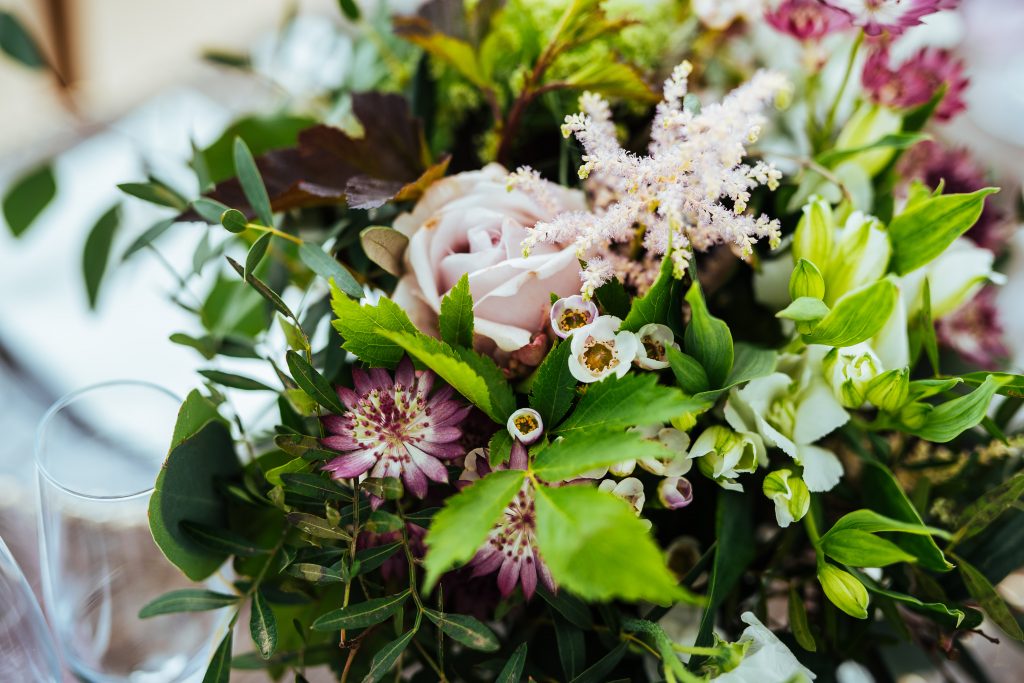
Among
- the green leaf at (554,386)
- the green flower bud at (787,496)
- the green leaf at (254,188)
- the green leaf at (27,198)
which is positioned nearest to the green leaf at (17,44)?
the green leaf at (27,198)

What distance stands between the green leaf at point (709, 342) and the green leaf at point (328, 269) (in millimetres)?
166

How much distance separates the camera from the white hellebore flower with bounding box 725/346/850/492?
1.19 feet

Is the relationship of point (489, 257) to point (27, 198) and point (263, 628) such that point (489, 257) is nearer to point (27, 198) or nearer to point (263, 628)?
point (263, 628)

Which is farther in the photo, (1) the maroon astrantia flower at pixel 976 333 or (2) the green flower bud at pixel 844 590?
(1) the maroon astrantia flower at pixel 976 333

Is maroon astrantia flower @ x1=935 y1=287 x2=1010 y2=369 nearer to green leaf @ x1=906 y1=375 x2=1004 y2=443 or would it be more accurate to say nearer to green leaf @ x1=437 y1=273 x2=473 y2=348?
green leaf @ x1=906 y1=375 x2=1004 y2=443

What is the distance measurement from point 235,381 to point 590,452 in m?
0.23

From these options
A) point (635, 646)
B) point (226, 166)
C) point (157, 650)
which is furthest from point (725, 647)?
point (226, 166)

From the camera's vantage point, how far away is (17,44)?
706 mm

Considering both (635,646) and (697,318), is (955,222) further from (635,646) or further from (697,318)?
(635,646)

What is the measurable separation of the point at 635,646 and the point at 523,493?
0.39ft

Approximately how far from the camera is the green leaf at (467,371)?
0.32 meters

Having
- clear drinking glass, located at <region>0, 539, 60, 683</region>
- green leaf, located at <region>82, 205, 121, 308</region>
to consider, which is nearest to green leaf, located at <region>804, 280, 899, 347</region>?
clear drinking glass, located at <region>0, 539, 60, 683</region>

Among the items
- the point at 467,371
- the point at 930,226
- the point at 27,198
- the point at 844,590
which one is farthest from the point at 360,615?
the point at 27,198

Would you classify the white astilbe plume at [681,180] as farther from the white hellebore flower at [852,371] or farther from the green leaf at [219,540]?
the green leaf at [219,540]
